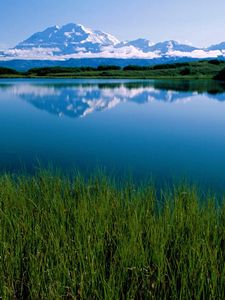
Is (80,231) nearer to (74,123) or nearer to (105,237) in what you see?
(105,237)

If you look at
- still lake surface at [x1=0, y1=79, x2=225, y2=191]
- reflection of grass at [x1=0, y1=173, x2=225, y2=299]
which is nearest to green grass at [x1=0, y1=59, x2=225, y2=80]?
still lake surface at [x1=0, y1=79, x2=225, y2=191]

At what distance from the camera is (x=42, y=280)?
357cm

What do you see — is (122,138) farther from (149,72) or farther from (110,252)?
(149,72)

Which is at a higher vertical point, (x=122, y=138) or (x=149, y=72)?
(x=149, y=72)

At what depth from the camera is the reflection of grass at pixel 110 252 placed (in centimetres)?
346

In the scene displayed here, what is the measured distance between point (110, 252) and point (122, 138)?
12128 mm

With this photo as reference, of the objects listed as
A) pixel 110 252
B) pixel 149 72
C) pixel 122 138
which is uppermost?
pixel 149 72

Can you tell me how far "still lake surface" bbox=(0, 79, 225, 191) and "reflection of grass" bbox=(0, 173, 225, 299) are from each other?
1.92 meters

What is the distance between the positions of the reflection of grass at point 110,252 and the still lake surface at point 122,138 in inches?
75.5

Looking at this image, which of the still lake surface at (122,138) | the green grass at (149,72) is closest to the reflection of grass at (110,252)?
the still lake surface at (122,138)

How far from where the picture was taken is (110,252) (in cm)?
428

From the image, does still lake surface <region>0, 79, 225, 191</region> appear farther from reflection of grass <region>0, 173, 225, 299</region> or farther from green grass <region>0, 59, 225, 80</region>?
green grass <region>0, 59, 225, 80</region>

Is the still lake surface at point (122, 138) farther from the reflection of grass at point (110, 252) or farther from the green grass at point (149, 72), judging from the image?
the green grass at point (149, 72)

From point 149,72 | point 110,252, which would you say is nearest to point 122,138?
point 110,252
